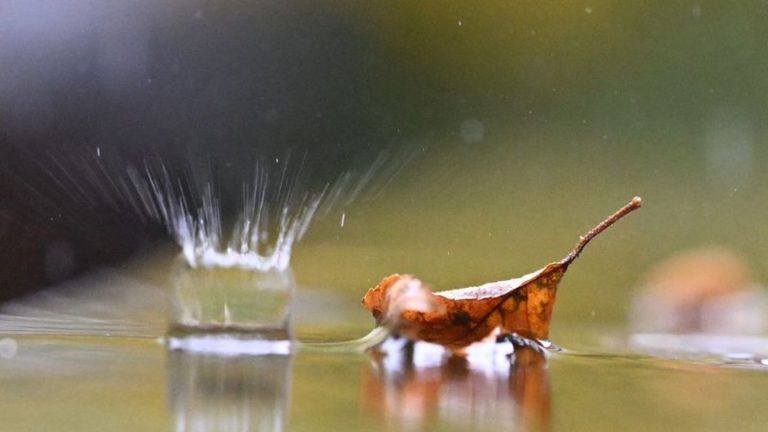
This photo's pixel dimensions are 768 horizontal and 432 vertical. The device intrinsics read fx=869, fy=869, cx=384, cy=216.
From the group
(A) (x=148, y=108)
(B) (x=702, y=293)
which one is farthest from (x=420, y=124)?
(B) (x=702, y=293)

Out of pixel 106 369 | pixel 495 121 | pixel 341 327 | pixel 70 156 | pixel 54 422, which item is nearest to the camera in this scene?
pixel 54 422

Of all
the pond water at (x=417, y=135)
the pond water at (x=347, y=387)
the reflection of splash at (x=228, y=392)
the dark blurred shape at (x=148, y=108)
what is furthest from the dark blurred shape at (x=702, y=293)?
the reflection of splash at (x=228, y=392)

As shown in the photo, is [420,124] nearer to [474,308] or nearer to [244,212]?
[244,212]

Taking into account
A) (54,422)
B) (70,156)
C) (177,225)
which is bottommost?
(54,422)

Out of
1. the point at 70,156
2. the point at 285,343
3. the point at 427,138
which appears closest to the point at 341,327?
the point at 285,343

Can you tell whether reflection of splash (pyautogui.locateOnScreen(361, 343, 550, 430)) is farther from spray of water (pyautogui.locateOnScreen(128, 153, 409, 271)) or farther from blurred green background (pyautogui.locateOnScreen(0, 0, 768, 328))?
blurred green background (pyautogui.locateOnScreen(0, 0, 768, 328))

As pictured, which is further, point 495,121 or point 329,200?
point 495,121

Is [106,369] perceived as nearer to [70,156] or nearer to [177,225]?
[177,225]
